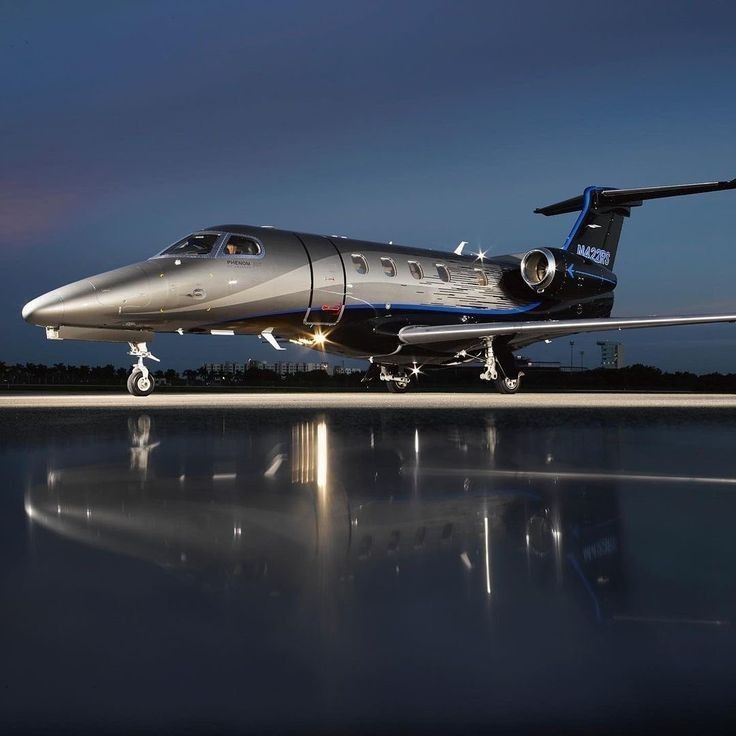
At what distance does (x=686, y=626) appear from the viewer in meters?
2.54

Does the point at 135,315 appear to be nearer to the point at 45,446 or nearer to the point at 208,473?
the point at 45,446

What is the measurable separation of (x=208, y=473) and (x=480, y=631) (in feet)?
12.0

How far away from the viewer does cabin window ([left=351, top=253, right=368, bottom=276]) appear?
1814 centimetres

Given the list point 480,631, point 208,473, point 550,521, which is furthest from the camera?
point 208,473

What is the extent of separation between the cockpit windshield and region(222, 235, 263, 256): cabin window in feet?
0.90

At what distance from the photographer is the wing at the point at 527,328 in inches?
735

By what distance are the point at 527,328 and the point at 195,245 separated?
7993 mm

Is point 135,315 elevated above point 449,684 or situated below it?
above

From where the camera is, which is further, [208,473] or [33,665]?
[208,473]

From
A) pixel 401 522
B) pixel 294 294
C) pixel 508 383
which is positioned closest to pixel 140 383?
pixel 294 294

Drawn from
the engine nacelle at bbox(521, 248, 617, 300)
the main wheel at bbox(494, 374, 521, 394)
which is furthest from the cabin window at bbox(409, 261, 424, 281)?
the main wheel at bbox(494, 374, 521, 394)

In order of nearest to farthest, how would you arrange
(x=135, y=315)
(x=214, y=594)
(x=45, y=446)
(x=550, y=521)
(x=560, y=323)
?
(x=214, y=594) → (x=550, y=521) → (x=45, y=446) → (x=135, y=315) → (x=560, y=323)

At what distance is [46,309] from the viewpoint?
1417cm

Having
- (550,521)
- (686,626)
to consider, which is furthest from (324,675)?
(550,521)
